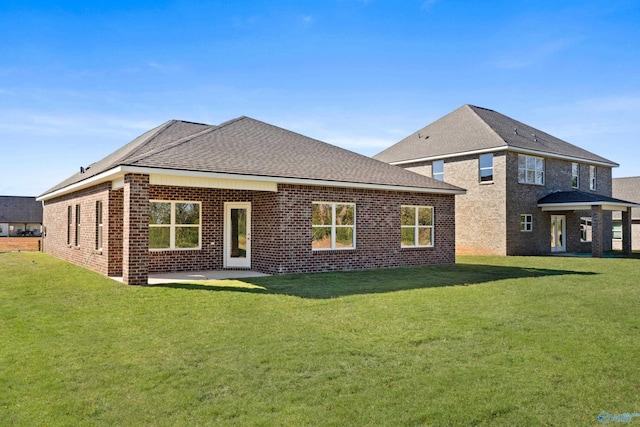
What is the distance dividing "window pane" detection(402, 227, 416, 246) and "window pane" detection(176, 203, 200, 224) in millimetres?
7556

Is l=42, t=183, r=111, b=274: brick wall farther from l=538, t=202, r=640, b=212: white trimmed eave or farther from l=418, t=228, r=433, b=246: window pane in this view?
l=538, t=202, r=640, b=212: white trimmed eave

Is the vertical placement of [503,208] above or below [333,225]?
above

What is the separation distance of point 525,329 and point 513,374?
2.42m

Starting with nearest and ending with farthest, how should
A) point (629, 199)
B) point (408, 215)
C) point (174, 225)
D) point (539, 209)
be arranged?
point (174, 225)
point (408, 215)
point (539, 209)
point (629, 199)

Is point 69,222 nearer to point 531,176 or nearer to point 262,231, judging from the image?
point 262,231

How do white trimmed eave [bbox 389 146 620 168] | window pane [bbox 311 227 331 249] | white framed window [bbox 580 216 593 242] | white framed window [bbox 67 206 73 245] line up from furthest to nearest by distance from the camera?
white framed window [bbox 580 216 593 242] → white trimmed eave [bbox 389 146 620 168] → white framed window [bbox 67 206 73 245] → window pane [bbox 311 227 331 249]

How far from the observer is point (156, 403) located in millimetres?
4773

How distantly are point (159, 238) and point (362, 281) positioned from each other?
6.64 m

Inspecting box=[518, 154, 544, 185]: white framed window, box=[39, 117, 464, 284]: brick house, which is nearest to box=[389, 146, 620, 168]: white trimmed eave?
box=[518, 154, 544, 185]: white framed window

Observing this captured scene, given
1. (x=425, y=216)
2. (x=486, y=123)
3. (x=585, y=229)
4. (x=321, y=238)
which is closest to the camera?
(x=321, y=238)

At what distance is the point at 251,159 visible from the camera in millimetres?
14891

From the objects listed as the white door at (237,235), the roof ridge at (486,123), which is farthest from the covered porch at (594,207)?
the white door at (237,235)

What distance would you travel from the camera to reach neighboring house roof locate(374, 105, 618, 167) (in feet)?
84.7

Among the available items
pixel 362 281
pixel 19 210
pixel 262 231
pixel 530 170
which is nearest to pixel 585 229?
pixel 530 170
